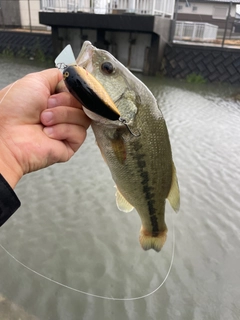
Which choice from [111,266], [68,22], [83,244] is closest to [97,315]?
[111,266]

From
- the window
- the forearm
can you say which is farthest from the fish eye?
the window

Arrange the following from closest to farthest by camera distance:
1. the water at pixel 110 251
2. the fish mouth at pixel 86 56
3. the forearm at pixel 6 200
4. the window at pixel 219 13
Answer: the forearm at pixel 6 200, the fish mouth at pixel 86 56, the water at pixel 110 251, the window at pixel 219 13

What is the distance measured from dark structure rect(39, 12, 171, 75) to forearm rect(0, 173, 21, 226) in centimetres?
1045

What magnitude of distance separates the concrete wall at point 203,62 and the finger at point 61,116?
10.8 meters

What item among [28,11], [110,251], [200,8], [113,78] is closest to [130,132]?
[113,78]

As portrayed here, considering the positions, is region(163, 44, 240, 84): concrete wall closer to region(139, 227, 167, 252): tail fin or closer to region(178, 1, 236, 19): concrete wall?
region(139, 227, 167, 252): tail fin

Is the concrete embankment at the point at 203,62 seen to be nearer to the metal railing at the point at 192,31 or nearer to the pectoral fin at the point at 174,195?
the metal railing at the point at 192,31

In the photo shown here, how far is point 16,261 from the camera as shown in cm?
265

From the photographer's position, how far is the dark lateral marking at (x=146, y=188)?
1491mm

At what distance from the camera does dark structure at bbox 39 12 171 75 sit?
10547 mm

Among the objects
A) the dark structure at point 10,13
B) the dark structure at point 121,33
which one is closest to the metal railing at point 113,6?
the dark structure at point 121,33

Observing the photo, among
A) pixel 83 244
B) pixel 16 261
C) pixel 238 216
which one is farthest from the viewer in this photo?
pixel 238 216

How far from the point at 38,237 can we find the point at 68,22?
10.8 metres

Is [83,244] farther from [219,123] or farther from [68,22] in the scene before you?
[68,22]
